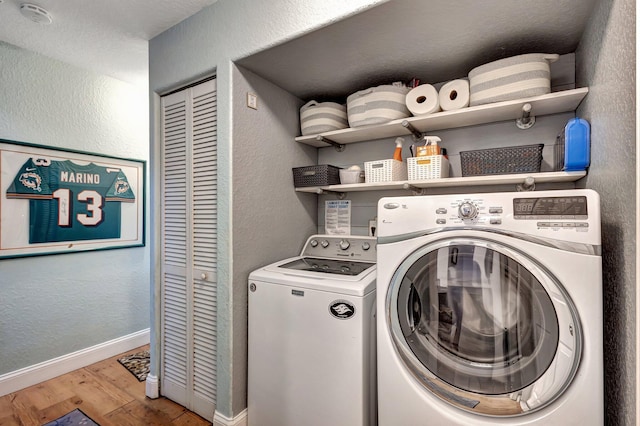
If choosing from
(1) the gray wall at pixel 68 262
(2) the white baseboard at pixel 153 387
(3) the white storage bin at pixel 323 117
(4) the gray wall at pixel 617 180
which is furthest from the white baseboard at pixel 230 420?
(3) the white storage bin at pixel 323 117

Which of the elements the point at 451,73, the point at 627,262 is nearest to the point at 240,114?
the point at 451,73

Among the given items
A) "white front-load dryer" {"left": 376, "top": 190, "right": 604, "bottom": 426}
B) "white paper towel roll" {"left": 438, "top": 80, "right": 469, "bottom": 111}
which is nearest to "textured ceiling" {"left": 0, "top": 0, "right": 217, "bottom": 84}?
"white paper towel roll" {"left": 438, "top": 80, "right": 469, "bottom": 111}

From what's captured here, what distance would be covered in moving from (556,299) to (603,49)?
964 mm

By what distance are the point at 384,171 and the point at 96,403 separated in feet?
7.91

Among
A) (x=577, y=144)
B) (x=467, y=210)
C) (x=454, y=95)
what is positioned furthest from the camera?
(x=454, y=95)

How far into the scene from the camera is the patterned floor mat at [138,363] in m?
2.35

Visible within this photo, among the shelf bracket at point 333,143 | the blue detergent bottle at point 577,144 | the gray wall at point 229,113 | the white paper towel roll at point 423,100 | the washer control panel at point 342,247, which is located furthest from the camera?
the shelf bracket at point 333,143

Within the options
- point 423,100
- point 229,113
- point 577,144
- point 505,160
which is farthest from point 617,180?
point 229,113

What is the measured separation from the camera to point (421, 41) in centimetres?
153

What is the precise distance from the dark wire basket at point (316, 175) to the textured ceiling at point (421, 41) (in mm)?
565

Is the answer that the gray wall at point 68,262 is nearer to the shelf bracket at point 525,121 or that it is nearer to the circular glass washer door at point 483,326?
the circular glass washer door at point 483,326

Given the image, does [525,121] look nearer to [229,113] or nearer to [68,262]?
[229,113]

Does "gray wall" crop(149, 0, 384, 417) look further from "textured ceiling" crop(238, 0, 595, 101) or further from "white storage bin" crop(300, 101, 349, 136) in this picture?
"white storage bin" crop(300, 101, 349, 136)

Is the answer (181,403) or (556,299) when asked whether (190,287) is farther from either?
(556,299)
